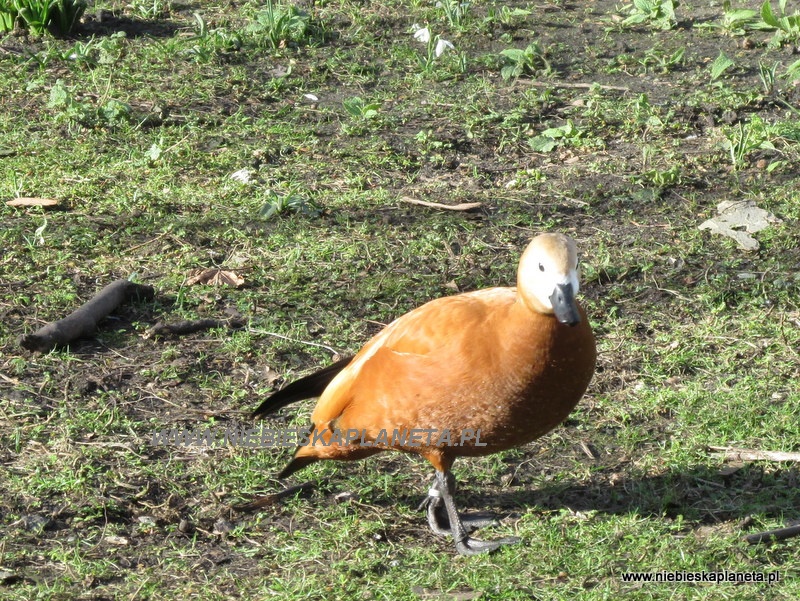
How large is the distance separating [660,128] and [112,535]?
4287mm

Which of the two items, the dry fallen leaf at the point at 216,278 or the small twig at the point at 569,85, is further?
the small twig at the point at 569,85

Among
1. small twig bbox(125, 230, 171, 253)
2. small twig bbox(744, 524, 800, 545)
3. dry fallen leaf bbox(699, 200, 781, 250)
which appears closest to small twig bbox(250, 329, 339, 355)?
small twig bbox(125, 230, 171, 253)

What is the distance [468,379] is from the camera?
11.0 ft

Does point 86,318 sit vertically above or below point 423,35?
below

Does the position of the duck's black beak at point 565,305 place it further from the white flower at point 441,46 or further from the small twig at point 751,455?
the white flower at point 441,46

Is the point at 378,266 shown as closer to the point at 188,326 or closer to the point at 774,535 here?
the point at 188,326

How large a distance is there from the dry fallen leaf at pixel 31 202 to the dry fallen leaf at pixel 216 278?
1.19m

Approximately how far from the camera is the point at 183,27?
26.5 ft

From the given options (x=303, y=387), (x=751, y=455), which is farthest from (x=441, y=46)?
(x=751, y=455)

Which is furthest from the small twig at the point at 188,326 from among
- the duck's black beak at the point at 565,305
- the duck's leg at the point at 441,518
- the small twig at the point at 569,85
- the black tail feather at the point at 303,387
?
the small twig at the point at 569,85

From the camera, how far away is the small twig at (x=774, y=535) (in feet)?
11.7

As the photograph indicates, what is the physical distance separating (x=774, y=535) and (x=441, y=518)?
3.87 ft

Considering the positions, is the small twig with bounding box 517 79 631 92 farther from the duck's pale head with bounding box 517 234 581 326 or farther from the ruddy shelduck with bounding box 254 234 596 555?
the duck's pale head with bounding box 517 234 581 326

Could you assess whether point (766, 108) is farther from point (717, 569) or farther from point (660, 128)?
point (717, 569)
